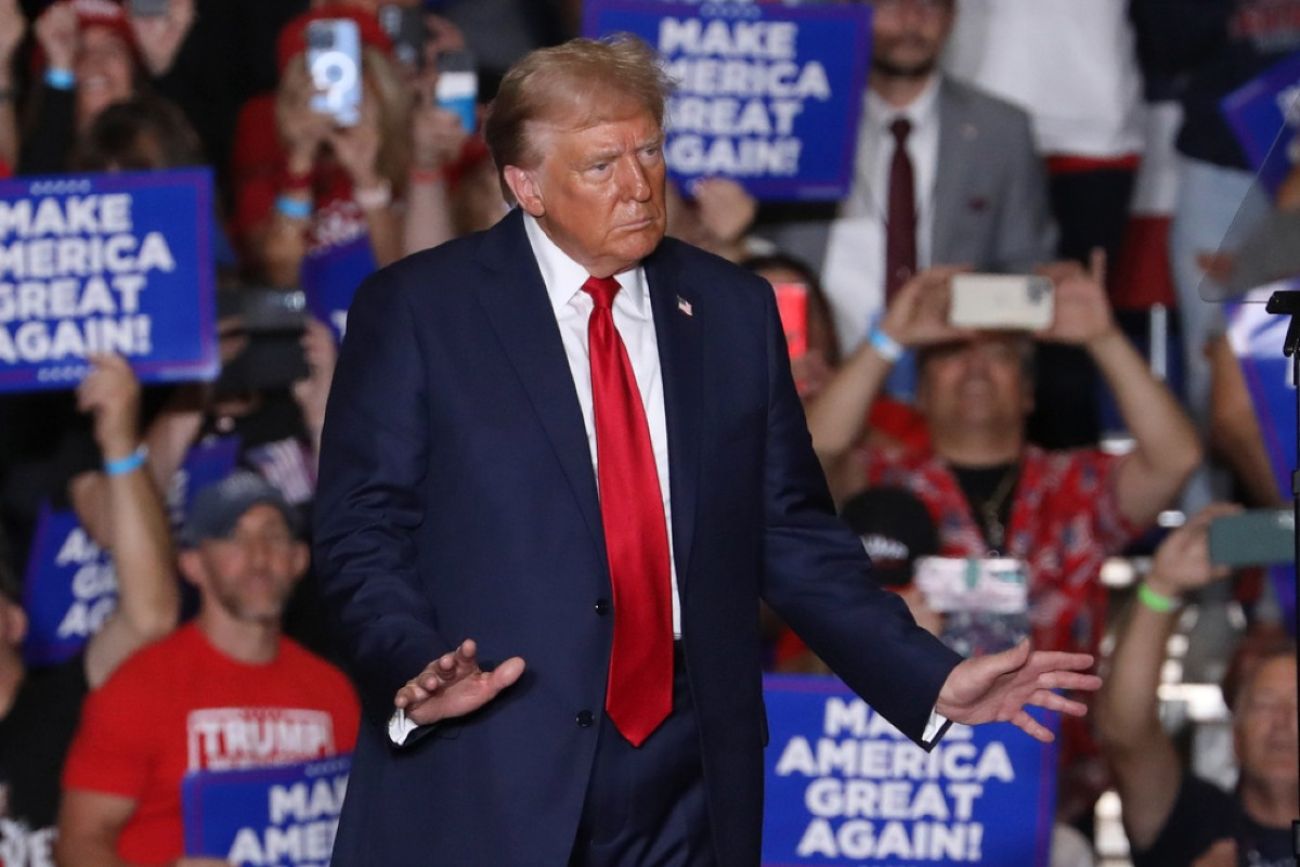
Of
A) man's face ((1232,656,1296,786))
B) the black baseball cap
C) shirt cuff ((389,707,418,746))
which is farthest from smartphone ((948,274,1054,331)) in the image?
shirt cuff ((389,707,418,746))

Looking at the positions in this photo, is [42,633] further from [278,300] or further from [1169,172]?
[1169,172]

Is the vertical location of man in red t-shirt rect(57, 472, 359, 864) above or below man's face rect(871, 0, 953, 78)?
below

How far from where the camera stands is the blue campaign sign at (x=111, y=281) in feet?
16.7

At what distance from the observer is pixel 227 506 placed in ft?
16.8

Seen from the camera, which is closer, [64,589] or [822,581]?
[822,581]

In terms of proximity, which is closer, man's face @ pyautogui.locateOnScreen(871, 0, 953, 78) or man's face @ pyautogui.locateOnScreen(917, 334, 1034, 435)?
man's face @ pyautogui.locateOnScreen(917, 334, 1034, 435)

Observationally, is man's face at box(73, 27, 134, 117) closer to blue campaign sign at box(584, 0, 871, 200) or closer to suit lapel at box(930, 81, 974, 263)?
blue campaign sign at box(584, 0, 871, 200)

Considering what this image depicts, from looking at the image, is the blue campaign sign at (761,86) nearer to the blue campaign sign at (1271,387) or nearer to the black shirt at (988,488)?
the black shirt at (988,488)

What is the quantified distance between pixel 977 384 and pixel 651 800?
2.70 meters

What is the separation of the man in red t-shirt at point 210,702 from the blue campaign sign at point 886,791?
1.07 m

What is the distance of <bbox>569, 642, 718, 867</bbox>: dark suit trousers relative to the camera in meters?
2.68

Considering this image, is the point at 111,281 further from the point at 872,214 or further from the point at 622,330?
the point at 622,330

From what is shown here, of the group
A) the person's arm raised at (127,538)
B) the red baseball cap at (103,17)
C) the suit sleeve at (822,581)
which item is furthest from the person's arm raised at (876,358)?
the suit sleeve at (822,581)

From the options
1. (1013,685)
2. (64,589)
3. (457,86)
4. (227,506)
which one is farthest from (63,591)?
(1013,685)
